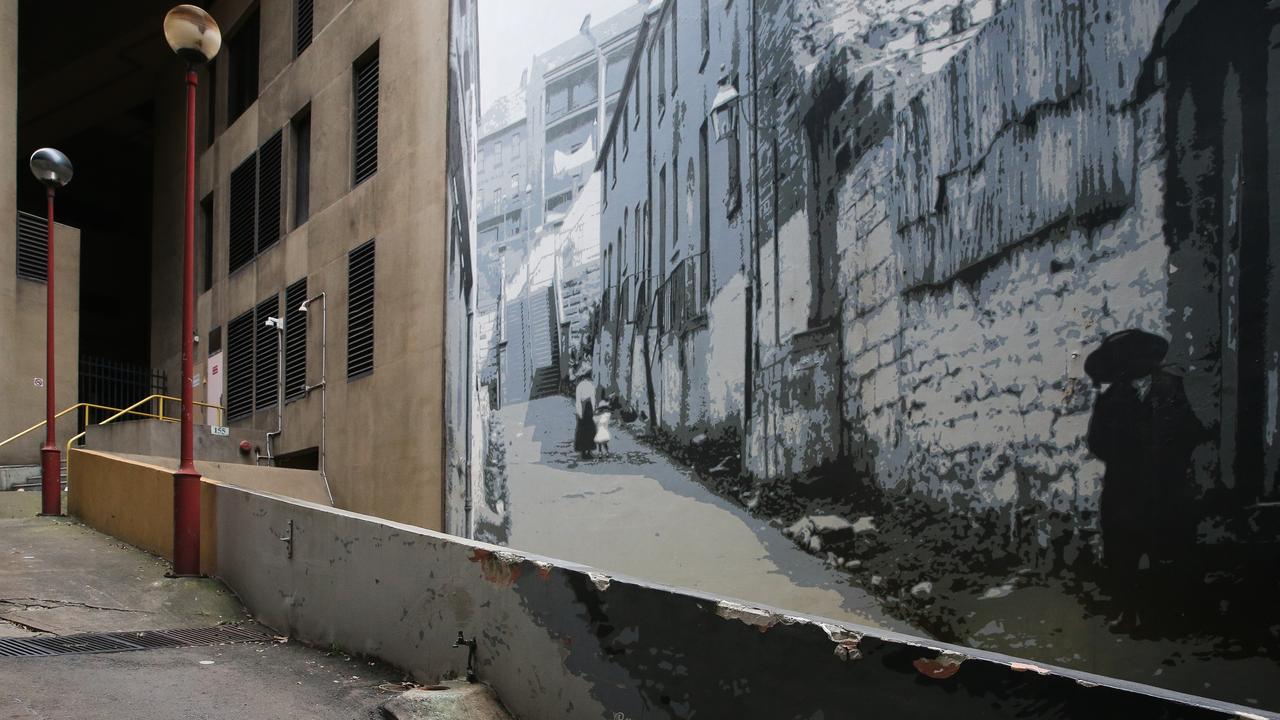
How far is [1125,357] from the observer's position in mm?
6070

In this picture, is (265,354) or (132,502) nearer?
(132,502)

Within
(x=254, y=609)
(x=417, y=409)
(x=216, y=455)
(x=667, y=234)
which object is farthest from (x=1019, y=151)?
(x=216, y=455)

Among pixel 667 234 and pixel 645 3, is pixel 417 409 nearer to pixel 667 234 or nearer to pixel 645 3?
pixel 667 234

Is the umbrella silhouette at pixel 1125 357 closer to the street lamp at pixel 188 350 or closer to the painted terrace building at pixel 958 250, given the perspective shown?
the painted terrace building at pixel 958 250

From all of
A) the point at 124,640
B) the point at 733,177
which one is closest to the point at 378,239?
the point at 733,177

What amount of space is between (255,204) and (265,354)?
316 centimetres

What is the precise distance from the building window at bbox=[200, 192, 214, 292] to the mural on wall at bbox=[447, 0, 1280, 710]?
1273 cm

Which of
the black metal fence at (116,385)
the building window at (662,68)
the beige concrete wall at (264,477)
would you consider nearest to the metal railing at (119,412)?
the black metal fence at (116,385)

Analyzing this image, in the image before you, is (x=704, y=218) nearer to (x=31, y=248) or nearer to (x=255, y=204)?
(x=255, y=204)

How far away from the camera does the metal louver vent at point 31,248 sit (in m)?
19.2

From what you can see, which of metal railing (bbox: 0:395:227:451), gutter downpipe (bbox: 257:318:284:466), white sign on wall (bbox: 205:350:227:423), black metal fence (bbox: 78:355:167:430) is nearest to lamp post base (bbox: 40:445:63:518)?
metal railing (bbox: 0:395:227:451)

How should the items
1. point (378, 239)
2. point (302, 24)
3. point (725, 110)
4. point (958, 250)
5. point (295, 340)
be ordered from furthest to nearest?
point (302, 24) < point (295, 340) < point (378, 239) < point (725, 110) < point (958, 250)

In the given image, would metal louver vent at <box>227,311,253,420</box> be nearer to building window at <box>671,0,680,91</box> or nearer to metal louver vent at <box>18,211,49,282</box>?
metal louver vent at <box>18,211,49,282</box>

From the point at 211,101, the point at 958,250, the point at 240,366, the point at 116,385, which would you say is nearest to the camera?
the point at 958,250
